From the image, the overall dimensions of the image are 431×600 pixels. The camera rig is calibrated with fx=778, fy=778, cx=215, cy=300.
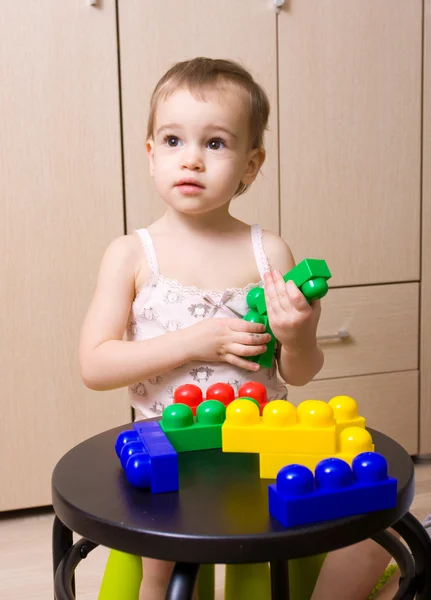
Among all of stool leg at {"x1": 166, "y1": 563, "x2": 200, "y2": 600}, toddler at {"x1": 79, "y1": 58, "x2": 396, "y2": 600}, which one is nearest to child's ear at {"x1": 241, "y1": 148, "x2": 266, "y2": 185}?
toddler at {"x1": 79, "y1": 58, "x2": 396, "y2": 600}

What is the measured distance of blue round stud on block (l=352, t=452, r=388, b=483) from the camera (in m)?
0.60

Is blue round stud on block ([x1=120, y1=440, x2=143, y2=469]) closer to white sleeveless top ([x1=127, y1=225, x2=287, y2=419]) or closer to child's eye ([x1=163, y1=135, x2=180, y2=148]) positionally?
white sleeveless top ([x1=127, y1=225, x2=287, y2=419])

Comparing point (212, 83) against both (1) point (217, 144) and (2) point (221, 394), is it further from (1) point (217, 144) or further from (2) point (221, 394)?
(2) point (221, 394)

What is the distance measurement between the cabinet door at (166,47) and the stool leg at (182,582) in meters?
1.07

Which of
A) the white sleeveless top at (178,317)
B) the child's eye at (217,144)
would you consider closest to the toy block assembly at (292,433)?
the white sleeveless top at (178,317)

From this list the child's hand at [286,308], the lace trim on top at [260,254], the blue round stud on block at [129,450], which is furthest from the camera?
the lace trim on top at [260,254]

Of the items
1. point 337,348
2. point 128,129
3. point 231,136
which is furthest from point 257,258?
point 337,348

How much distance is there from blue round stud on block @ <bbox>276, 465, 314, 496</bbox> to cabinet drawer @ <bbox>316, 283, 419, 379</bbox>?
1159 millimetres

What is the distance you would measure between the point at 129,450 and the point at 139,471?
40mm

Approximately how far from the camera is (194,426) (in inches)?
28.2

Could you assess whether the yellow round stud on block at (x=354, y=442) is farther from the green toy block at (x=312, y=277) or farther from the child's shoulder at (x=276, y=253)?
the child's shoulder at (x=276, y=253)

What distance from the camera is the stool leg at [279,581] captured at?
0.78 m

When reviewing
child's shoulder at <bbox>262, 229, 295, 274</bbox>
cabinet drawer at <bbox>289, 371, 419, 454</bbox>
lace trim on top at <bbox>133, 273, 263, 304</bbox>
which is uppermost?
child's shoulder at <bbox>262, 229, 295, 274</bbox>

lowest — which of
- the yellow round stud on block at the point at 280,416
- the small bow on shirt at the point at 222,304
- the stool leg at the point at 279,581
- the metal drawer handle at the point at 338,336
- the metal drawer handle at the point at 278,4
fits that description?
the metal drawer handle at the point at 338,336
